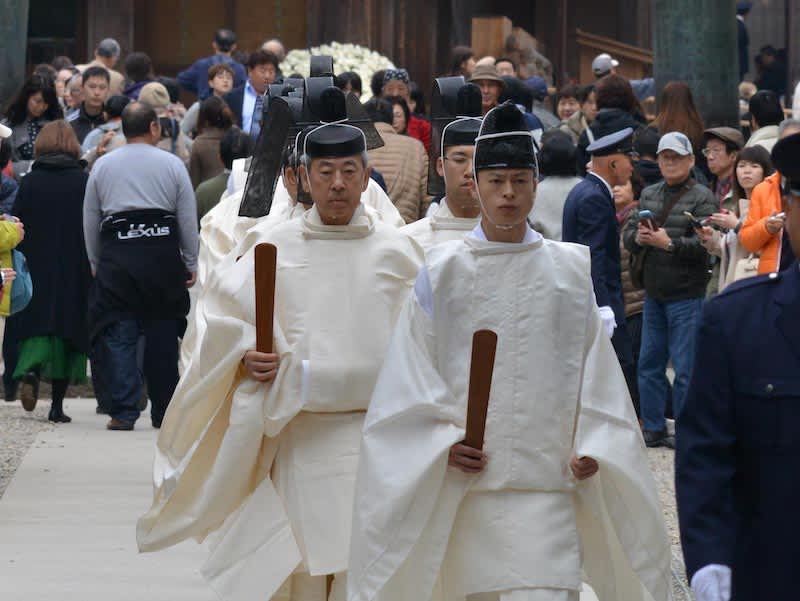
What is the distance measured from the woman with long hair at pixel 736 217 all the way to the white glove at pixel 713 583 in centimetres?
517

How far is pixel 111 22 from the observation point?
879 inches

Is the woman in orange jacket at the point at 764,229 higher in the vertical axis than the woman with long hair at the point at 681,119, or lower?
lower

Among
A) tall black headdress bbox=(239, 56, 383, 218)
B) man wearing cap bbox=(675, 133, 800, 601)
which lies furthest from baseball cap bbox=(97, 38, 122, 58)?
man wearing cap bbox=(675, 133, 800, 601)

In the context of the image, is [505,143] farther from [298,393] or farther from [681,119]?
[681,119]

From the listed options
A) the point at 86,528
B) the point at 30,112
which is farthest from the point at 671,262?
the point at 30,112

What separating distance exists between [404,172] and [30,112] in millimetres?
3259

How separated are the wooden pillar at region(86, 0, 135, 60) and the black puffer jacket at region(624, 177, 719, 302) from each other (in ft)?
41.5

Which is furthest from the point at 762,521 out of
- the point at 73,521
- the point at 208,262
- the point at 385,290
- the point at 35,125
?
the point at 35,125

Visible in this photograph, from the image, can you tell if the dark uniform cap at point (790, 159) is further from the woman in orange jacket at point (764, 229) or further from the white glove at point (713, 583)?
the woman in orange jacket at point (764, 229)

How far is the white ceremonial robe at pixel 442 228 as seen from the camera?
731 centimetres

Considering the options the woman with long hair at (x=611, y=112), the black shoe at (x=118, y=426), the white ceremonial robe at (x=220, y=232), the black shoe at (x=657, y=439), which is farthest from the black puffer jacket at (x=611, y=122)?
the black shoe at (x=118, y=426)

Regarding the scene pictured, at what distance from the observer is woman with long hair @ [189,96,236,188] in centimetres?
1374

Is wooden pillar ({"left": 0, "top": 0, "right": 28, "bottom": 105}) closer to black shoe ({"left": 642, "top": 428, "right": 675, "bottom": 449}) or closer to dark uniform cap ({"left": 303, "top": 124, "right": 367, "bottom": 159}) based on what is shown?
black shoe ({"left": 642, "top": 428, "right": 675, "bottom": 449})

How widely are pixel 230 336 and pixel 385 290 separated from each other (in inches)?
20.3
